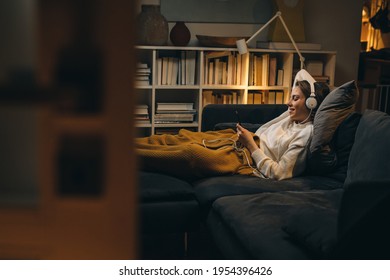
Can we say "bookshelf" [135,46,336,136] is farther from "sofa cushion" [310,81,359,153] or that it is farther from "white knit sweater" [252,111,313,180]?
"sofa cushion" [310,81,359,153]

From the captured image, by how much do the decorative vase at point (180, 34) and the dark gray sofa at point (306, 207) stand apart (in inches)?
51.3

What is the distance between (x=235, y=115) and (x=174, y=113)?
0.95m

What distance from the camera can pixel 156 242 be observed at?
2.58 meters

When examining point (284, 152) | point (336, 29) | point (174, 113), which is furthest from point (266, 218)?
point (336, 29)

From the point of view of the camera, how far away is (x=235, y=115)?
332cm

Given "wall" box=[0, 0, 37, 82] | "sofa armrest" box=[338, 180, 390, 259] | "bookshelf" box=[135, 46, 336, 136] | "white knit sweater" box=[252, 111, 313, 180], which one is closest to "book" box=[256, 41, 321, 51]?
"bookshelf" box=[135, 46, 336, 136]

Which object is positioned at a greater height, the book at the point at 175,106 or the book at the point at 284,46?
the book at the point at 284,46

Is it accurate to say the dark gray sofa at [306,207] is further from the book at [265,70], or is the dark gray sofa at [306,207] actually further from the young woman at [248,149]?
the book at [265,70]

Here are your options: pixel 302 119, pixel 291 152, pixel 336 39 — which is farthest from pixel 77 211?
pixel 336 39

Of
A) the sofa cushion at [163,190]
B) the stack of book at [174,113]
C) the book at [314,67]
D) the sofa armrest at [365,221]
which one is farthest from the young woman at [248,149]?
the book at [314,67]

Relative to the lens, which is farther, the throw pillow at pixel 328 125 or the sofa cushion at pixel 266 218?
the throw pillow at pixel 328 125

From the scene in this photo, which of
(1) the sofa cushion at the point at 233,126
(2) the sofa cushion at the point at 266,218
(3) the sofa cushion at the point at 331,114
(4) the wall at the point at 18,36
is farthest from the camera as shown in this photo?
(1) the sofa cushion at the point at 233,126

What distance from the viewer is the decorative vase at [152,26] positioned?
4016mm
